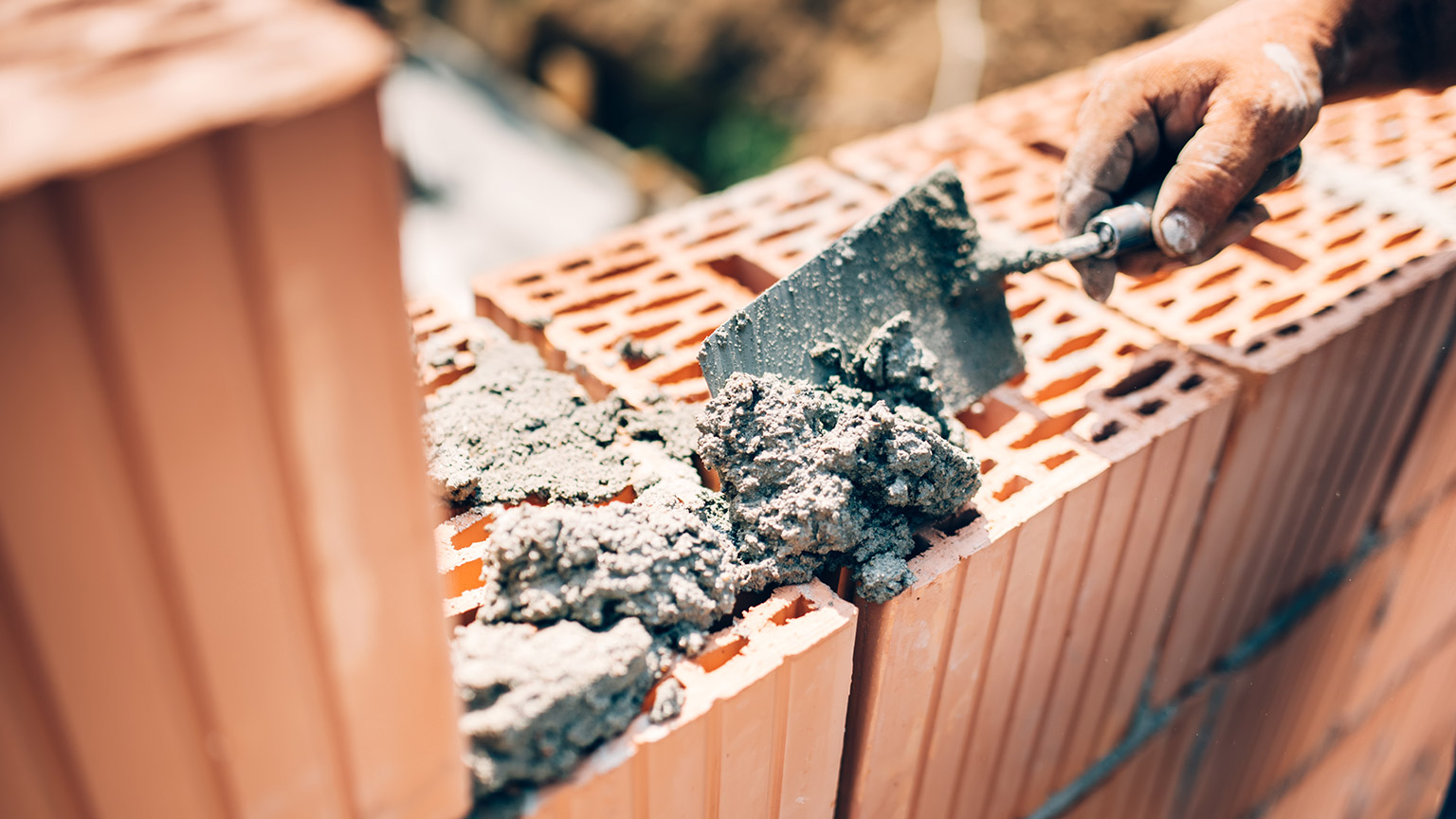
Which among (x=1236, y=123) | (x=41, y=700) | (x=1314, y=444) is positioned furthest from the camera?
(x=1314, y=444)

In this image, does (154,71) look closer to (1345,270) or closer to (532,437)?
(532,437)

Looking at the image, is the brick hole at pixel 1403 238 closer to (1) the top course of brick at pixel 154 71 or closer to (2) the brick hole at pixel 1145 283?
(2) the brick hole at pixel 1145 283

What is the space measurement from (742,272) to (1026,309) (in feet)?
2.24

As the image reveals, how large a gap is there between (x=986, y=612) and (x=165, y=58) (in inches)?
57.2

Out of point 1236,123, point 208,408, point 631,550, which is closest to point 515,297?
point 631,550

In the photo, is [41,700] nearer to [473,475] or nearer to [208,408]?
[208,408]

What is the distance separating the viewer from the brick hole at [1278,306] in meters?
2.20

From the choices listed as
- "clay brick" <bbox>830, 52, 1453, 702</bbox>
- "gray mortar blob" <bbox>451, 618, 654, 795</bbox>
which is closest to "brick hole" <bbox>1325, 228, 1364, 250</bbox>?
"clay brick" <bbox>830, 52, 1453, 702</bbox>

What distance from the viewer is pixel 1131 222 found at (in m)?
1.98

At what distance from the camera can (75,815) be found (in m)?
0.86

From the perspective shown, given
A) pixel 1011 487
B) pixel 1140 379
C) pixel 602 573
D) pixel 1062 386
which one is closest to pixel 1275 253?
pixel 1140 379

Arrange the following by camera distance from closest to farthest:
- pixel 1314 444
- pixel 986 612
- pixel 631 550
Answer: pixel 631 550
pixel 986 612
pixel 1314 444

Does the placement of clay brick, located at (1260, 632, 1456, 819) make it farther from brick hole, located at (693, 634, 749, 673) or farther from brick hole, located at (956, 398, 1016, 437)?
brick hole, located at (693, 634, 749, 673)

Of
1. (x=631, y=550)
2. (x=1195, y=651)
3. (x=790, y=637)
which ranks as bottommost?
(x=1195, y=651)
